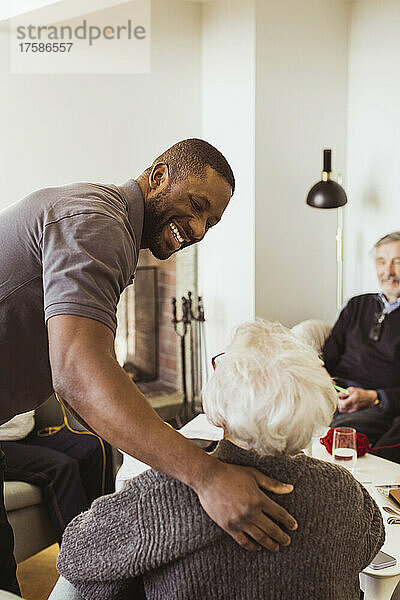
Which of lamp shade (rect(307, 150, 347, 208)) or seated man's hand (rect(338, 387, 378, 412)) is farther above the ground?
lamp shade (rect(307, 150, 347, 208))

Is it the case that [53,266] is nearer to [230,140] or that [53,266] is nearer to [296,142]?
[230,140]

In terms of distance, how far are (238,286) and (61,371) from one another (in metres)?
2.93

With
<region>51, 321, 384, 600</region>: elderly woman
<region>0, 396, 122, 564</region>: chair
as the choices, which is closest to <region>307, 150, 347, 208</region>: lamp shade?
<region>0, 396, 122, 564</region>: chair

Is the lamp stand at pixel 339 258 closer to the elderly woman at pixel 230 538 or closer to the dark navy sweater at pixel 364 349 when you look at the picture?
the dark navy sweater at pixel 364 349

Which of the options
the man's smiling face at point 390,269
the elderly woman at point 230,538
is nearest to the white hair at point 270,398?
the elderly woman at point 230,538

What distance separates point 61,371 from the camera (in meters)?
1.12

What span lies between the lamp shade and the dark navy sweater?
0.52 metres

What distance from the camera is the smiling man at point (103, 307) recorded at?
106cm

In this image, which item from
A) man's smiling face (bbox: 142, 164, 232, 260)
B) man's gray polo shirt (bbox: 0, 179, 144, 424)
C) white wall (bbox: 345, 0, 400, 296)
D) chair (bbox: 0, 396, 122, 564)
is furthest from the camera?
white wall (bbox: 345, 0, 400, 296)

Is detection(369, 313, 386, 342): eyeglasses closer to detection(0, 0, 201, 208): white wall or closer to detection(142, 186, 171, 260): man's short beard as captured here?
detection(0, 0, 201, 208): white wall

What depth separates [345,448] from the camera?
2148mm

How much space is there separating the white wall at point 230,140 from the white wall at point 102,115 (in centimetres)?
10

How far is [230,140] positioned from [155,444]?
10.2 ft

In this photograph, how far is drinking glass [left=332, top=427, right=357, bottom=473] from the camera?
2133 millimetres
